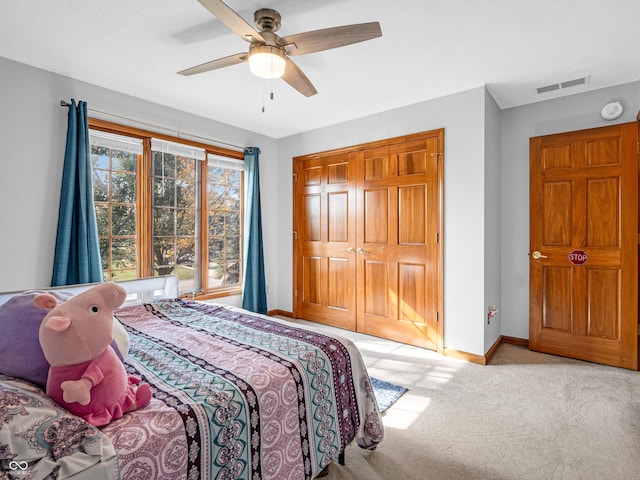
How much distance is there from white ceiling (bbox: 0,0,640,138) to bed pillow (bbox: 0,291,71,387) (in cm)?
181

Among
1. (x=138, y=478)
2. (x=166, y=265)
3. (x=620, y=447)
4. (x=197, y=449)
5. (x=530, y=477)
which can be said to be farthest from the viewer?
(x=166, y=265)

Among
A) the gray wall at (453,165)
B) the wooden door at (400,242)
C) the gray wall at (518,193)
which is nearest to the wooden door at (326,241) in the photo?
the wooden door at (400,242)

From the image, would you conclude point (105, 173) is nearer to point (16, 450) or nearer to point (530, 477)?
point (16, 450)

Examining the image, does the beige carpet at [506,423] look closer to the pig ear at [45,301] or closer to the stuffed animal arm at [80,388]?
the stuffed animal arm at [80,388]

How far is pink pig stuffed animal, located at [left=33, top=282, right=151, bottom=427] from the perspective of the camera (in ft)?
3.21

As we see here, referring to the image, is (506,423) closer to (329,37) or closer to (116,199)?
(329,37)

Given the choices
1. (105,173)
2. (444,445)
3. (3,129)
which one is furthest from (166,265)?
(444,445)

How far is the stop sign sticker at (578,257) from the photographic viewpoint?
3.10 m

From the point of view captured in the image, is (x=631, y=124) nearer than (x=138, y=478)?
No

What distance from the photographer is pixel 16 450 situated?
0.82m

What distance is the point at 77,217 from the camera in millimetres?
2766

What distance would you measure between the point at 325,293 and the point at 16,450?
11.7 ft

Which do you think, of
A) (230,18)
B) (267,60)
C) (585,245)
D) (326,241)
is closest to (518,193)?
(585,245)

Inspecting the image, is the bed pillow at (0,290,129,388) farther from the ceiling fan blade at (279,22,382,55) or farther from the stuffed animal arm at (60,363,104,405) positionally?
the ceiling fan blade at (279,22,382,55)
